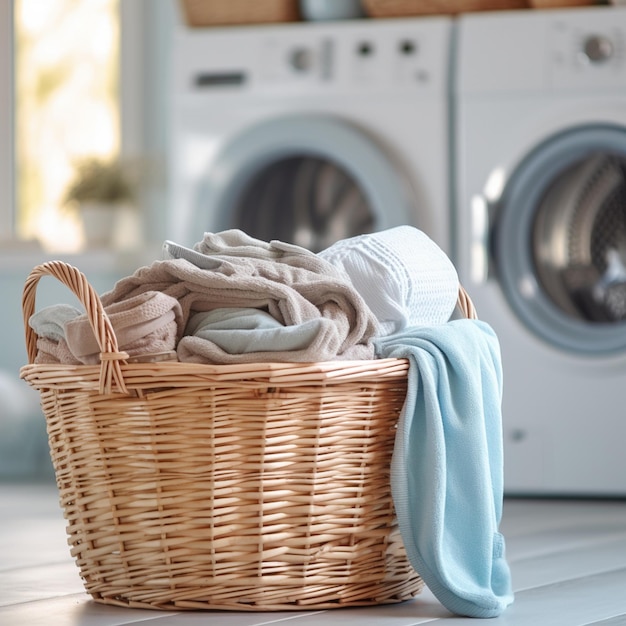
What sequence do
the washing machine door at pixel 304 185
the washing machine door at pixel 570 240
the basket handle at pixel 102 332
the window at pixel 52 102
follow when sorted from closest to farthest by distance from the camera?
the basket handle at pixel 102 332 < the washing machine door at pixel 570 240 < the washing machine door at pixel 304 185 < the window at pixel 52 102

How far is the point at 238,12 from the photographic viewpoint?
2834 millimetres

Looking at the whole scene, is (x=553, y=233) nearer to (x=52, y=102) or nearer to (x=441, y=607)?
(x=441, y=607)

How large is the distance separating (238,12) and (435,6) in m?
0.47

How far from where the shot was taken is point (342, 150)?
265 cm

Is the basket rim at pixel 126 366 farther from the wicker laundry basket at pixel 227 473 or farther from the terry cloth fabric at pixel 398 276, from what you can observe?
the terry cloth fabric at pixel 398 276

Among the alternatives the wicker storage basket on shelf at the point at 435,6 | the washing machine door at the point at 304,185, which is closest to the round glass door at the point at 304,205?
the washing machine door at the point at 304,185

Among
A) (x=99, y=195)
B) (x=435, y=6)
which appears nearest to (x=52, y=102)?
(x=99, y=195)

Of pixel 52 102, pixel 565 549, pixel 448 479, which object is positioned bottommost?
pixel 565 549

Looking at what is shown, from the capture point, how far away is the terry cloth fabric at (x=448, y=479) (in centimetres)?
134

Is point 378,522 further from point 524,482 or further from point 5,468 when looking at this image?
point 5,468

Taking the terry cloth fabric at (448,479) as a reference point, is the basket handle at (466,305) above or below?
above

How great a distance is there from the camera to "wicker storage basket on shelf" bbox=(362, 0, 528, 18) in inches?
106

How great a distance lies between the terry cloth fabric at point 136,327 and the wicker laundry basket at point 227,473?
0.08 ft

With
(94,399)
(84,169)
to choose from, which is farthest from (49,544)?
(84,169)
